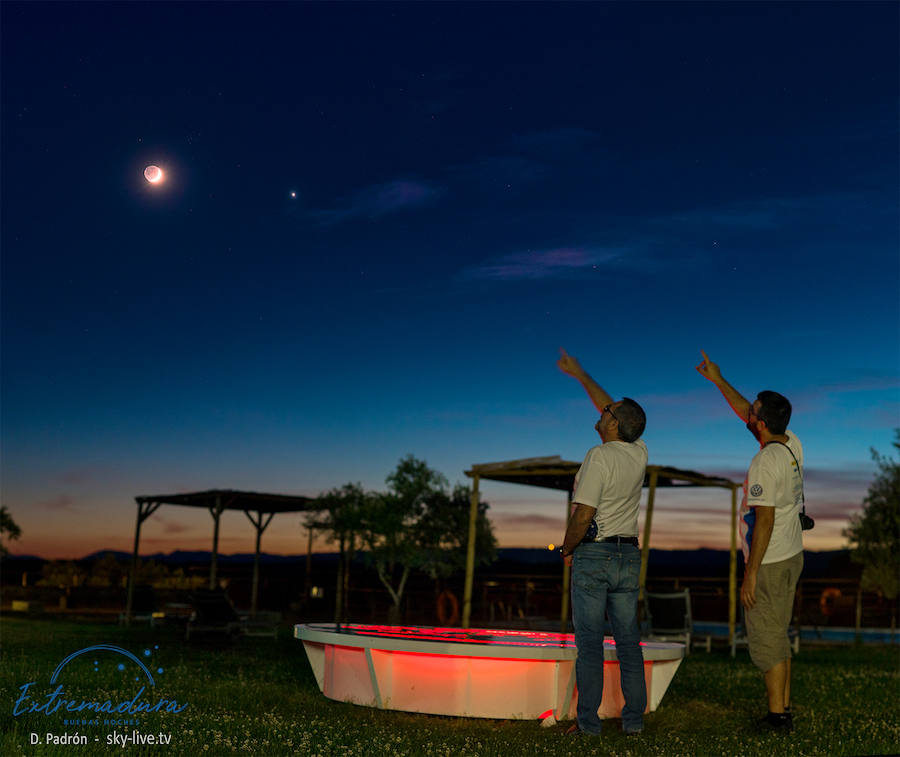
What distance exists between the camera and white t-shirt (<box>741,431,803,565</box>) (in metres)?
4.94

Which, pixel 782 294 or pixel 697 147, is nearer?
pixel 697 147

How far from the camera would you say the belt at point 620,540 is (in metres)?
4.89

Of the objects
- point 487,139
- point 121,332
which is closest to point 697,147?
point 487,139

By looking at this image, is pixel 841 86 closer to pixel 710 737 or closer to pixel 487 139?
pixel 487 139

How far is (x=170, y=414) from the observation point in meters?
21.0

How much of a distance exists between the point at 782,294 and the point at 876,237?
1487mm

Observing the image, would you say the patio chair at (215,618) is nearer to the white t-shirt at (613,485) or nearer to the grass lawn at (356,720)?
the grass lawn at (356,720)

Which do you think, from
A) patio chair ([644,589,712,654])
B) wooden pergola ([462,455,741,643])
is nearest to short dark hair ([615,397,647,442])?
wooden pergola ([462,455,741,643])

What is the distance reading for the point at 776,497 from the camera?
4.97m

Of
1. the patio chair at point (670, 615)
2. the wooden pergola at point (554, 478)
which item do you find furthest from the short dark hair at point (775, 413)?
the patio chair at point (670, 615)

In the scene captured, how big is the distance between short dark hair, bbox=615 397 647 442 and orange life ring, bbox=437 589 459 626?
12.0 m

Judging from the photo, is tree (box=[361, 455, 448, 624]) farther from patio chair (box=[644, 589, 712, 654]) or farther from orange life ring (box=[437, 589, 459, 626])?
patio chair (box=[644, 589, 712, 654])

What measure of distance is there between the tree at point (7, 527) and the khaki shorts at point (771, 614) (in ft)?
61.4

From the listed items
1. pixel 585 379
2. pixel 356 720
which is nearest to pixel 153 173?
pixel 585 379
